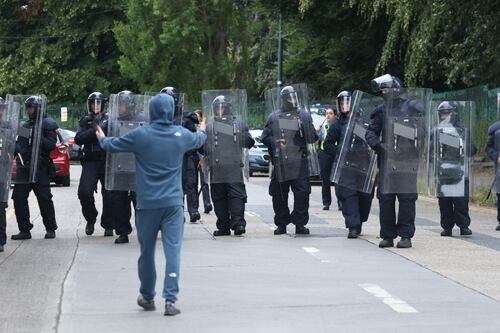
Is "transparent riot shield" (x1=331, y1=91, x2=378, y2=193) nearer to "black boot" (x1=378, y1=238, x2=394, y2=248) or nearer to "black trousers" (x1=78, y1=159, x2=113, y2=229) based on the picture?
"black boot" (x1=378, y1=238, x2=394, y2=248)

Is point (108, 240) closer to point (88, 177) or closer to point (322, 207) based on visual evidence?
point (88, 177)

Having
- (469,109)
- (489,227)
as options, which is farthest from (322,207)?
(469,109)

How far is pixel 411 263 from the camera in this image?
12.8 metres

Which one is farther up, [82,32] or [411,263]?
[82,32]

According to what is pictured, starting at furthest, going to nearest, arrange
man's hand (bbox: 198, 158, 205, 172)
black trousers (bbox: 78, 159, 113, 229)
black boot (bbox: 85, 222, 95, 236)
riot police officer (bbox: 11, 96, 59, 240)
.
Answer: man's hand (bbox: 198, 158, 205, 172) → black boot (bbox: 85, 222, 95, 236) → black trousers (bbox: 78, 159, 113, 229) → riot police officer (bbox: 11, 96, 59, 240)

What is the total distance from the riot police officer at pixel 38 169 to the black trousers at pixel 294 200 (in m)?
2.97

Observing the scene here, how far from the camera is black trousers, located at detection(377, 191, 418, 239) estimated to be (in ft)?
46.5

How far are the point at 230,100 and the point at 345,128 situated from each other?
1575mm

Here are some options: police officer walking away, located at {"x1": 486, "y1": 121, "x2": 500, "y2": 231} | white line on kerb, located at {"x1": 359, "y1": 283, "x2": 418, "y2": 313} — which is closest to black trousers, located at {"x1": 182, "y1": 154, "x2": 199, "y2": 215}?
police officer walking away, located at {"x1": 486, "y1": 121, "x2": 500, "y2": 231}

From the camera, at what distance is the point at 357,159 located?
50.9 ft

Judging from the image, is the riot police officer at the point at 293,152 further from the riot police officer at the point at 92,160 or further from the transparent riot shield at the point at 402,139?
the riot police officer at the point at 92,160

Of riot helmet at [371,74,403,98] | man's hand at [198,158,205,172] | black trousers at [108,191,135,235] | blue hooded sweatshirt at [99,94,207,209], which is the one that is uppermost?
riot helmet at [371,74,403,98]

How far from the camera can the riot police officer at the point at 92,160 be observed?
15.3 metres

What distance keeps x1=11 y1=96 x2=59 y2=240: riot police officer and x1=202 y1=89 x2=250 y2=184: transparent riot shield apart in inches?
81.3
